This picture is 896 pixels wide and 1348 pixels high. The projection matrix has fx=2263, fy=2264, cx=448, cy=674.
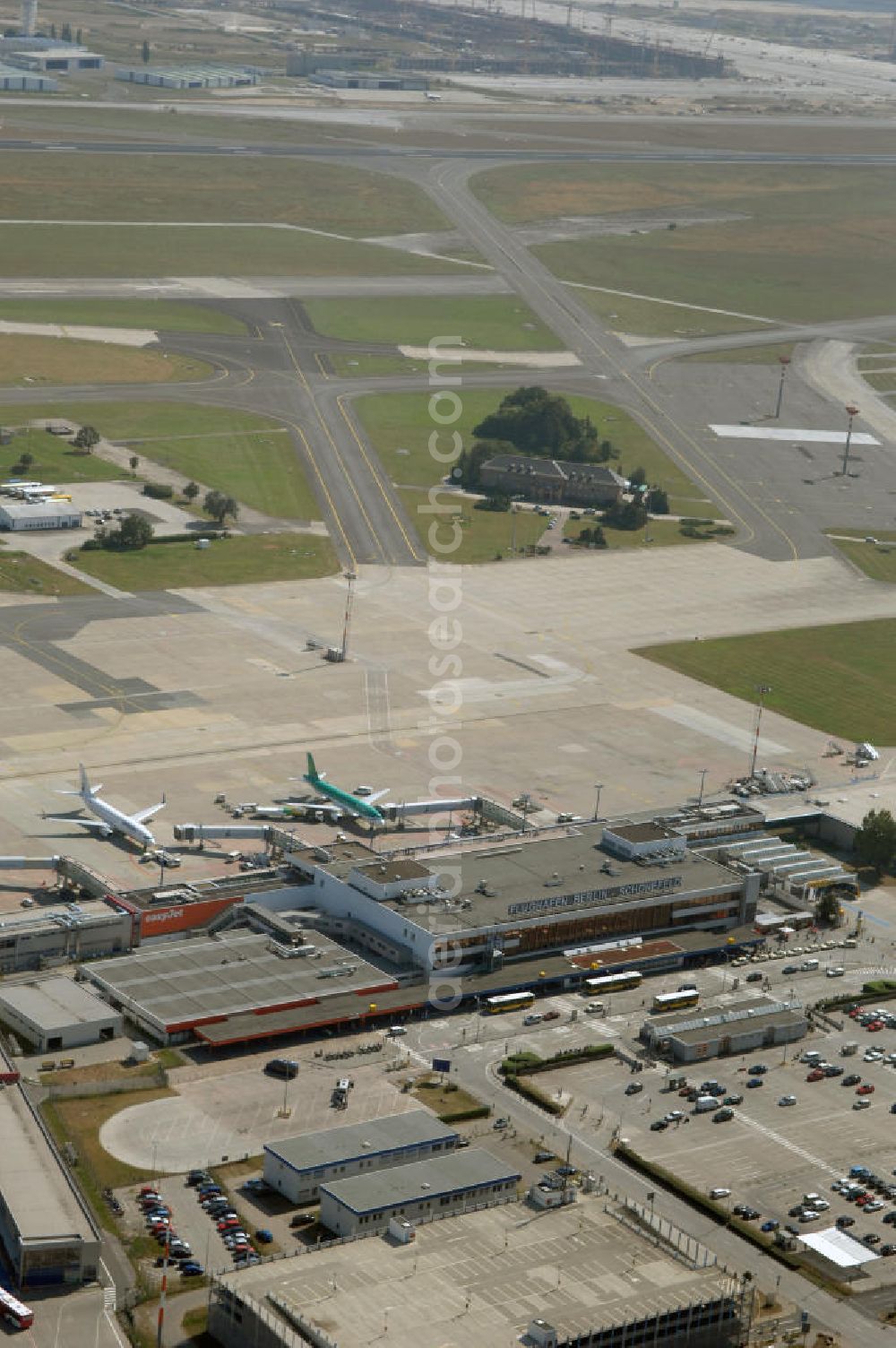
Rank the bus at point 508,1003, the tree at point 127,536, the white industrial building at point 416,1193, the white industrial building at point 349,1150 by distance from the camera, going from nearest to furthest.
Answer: the white industrial building at point 416,1193 < the white industrial building at point 349,1150 < the bus at point 508,1003 < the tree at point 127,536

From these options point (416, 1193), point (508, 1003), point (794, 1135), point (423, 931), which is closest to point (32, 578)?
point (423, 931)

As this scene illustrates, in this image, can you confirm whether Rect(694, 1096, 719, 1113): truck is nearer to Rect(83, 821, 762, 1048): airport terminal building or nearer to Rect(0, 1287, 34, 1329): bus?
Rect(83, 821, 762, 1048): airport terminal building

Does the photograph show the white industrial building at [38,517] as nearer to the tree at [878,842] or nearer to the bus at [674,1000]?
the tree at [878,842]

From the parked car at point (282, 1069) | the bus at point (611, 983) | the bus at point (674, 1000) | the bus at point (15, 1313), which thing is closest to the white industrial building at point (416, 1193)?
the parked car at point (282, 1069)

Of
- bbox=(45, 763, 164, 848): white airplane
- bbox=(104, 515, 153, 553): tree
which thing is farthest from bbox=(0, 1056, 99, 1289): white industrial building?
bbox=(104, 515, 153, 553): tree

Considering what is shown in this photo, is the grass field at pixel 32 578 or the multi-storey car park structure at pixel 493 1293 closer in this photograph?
the multi-storey car park structure at pixel 493 1293

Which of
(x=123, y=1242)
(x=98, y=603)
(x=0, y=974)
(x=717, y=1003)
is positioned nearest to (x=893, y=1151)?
(x=717, y=1003)
